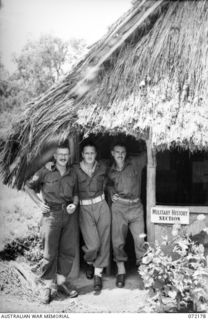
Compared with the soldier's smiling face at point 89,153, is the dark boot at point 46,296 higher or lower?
lower

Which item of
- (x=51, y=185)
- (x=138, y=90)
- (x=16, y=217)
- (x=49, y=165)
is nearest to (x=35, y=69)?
(x=16, y=217)

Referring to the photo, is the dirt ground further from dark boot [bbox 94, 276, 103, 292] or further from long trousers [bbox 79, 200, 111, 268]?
long trousers [bbox 79, 200, 111, 268]

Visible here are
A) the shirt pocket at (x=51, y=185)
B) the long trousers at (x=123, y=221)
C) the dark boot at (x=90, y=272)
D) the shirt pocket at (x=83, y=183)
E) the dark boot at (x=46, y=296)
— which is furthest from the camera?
the dark boot at (x=90, y=272)

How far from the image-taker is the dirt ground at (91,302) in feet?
15.9

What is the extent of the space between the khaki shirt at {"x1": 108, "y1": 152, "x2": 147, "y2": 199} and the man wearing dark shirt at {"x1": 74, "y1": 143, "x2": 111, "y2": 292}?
0.16m

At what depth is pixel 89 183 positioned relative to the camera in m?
5.02

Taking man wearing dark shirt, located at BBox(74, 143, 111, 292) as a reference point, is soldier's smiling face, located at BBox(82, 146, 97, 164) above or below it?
above

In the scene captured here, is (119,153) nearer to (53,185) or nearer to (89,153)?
(89,153)

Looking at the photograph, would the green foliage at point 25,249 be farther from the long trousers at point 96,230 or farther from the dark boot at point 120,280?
the dark boot at point 120,280

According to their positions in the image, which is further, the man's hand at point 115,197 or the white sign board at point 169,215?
the man's hand at point 115,197

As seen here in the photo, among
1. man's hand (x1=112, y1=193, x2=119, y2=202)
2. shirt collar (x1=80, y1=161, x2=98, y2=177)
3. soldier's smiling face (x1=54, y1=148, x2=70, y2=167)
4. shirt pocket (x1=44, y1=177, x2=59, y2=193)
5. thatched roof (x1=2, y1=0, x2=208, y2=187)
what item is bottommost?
man's hand (x1=112, y1=193, x2=119, y2=202)

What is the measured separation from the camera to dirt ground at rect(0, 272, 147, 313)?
4832 millimetres

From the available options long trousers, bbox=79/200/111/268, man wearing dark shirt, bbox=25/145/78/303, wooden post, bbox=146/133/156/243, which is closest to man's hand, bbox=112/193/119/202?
long trousers, bbox=79/200/111/268

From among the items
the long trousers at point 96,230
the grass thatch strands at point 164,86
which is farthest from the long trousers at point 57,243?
the grass thatch strands at point 164,86
